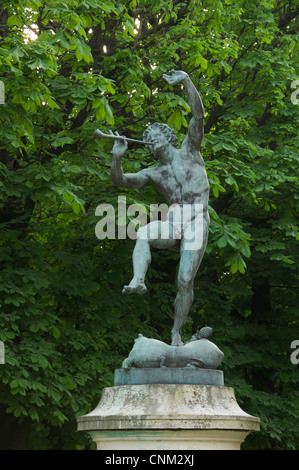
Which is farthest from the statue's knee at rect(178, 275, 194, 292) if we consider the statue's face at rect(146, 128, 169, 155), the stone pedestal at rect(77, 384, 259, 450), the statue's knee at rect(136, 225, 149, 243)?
the statue's face at rect(146, 128, 169, 155)

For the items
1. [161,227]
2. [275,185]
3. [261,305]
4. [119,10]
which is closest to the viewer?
[161,227]

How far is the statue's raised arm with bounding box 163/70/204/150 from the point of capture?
6.22m

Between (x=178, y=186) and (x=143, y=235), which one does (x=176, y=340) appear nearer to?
(x=143, y=235)

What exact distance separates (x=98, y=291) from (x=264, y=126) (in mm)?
4069

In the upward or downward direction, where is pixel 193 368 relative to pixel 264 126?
downward

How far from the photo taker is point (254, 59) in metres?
12.1

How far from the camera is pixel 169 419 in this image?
516cm

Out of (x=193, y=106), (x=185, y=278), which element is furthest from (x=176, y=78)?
(x=185, y=278)

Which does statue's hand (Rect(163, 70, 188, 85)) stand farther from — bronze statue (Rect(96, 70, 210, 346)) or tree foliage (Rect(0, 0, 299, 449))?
tree foliage (Rect(0, 0, 299, 449))

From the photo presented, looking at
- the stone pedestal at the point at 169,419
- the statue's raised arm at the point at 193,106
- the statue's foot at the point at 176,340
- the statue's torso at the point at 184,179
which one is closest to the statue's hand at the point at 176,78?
the statue's raised arm at the point at 193,106

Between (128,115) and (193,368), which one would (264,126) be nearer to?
(128,115)

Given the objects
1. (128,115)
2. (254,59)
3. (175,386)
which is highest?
(254,59)

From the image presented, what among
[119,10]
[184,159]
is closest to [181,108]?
[119,10]

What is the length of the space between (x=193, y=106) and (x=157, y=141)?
1.39ft
